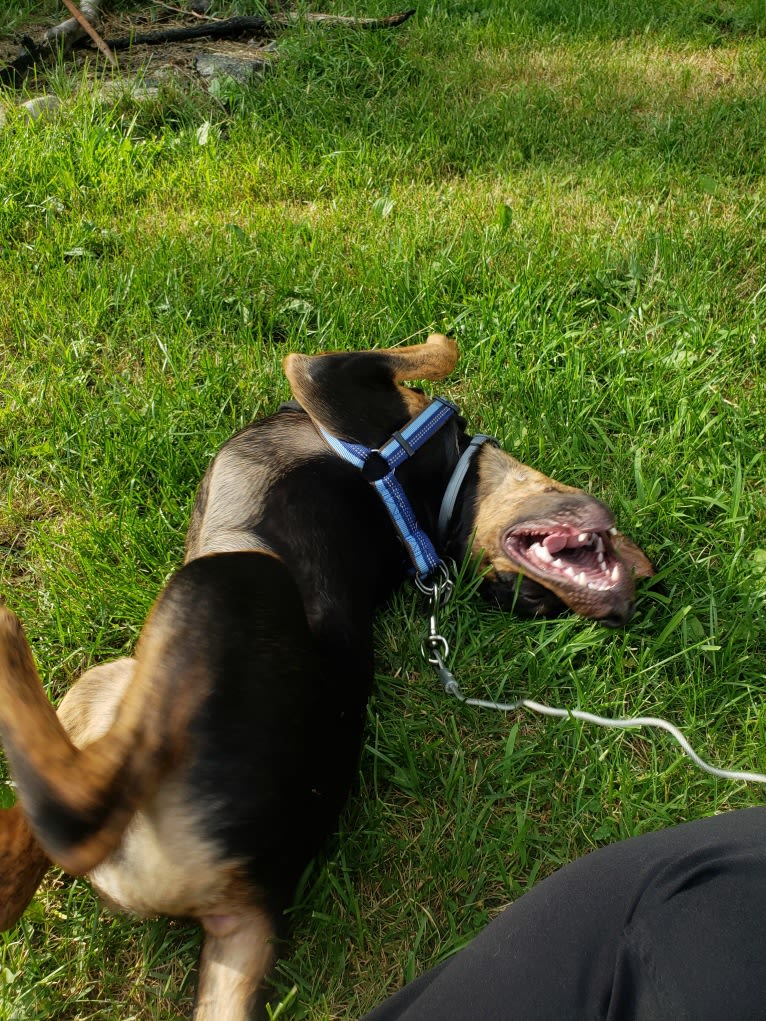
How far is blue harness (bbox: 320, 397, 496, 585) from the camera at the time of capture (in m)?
2.84

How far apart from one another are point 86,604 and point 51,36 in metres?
4.56

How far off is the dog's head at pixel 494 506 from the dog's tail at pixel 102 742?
1.04 metres

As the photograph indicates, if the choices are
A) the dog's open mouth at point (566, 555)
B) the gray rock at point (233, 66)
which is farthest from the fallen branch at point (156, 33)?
the dog's open mouth at point (566, 555)

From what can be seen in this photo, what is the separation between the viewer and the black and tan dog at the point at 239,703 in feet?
6.26

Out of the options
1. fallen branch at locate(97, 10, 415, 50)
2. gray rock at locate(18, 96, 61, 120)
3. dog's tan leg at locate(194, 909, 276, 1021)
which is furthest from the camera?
fallen branch at locate(97, 10, 415, 50)

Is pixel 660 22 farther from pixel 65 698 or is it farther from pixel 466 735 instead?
pixel 65 698

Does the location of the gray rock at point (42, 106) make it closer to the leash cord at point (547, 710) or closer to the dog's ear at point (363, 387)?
the dog's ear at point (363, 387)

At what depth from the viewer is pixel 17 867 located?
6.61 ft

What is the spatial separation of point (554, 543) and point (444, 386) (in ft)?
3.45

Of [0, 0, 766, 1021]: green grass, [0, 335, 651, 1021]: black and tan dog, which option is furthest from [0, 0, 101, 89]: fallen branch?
[0, 335, 651, 1021]: black and tan dog

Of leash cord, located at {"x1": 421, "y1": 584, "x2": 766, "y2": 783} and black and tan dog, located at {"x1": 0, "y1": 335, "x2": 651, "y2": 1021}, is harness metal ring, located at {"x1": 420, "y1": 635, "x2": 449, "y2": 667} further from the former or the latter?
black and tan dog, located at {"x1": 0, "y1": 335, "x2": 651, "y2": 1021}

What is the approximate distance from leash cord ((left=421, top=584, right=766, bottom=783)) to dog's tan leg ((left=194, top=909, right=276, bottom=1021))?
36.9 inches

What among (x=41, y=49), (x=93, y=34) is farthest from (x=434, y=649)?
(x=41, y=49)

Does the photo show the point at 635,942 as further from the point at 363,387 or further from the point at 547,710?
the point at 363,387
